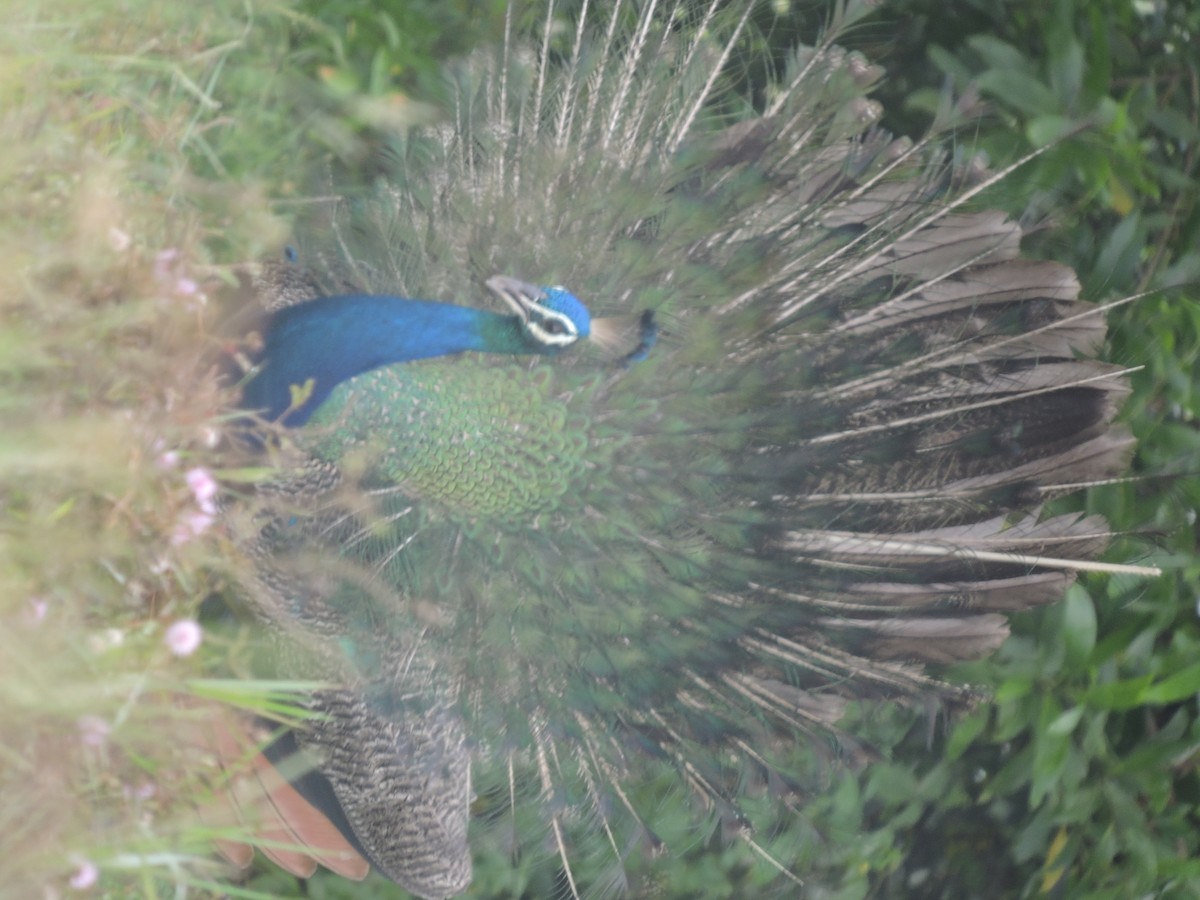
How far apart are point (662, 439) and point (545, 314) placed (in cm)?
35

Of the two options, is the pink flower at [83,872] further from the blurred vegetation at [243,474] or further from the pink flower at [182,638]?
the pink flower at [182,638]

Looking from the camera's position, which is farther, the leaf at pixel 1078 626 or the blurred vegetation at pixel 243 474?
the leaf at pixel 1078 626

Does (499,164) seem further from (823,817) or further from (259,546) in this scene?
(823,817)

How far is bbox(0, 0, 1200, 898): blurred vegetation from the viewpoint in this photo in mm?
974

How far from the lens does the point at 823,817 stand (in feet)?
6.22

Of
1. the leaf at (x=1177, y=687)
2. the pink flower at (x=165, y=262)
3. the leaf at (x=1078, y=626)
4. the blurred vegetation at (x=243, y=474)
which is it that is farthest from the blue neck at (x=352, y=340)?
the leaf at (x=1177, y=687)

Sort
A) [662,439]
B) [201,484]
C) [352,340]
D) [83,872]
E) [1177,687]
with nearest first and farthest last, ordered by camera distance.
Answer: [83,872]
[201,484]
[352,340]
[662,439]
[1177,687]

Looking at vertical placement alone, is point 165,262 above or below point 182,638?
above

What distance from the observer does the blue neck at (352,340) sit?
1357 millimetres

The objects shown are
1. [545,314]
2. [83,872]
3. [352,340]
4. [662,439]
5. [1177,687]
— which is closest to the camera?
[83,872]

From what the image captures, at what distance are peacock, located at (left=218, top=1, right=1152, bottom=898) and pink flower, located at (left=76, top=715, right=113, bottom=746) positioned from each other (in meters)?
0.48

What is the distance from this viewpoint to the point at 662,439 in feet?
5.18

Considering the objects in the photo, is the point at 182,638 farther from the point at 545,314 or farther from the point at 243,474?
the point at 545,314

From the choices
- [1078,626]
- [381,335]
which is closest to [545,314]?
[381,335]
